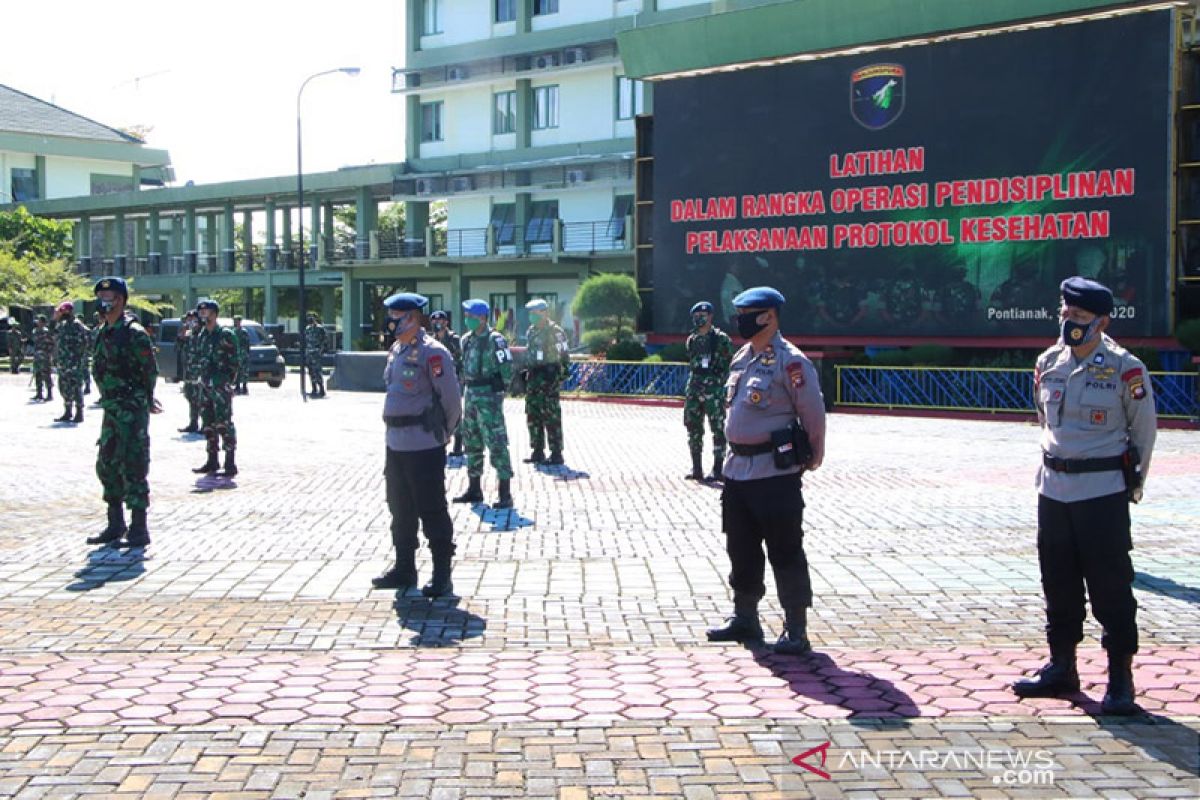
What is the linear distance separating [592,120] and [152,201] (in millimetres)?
22228

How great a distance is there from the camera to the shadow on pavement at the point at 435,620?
663cm

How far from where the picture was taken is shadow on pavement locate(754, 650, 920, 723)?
5.36 metres

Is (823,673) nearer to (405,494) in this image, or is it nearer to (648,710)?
(648,710)

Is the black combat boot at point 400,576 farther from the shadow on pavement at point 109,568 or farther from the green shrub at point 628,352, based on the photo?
the green shrub at point 628,352

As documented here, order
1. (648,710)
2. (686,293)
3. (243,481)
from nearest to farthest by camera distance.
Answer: (648,710), (243,481), (686,293)

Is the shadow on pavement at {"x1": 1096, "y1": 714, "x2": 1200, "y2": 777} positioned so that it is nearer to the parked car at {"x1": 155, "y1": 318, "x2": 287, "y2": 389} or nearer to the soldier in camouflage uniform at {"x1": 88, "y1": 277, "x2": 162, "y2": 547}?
the soldier in camouflage uniform at {"x1": 88, "y1": 277, "x2": 162, "y2": 547}

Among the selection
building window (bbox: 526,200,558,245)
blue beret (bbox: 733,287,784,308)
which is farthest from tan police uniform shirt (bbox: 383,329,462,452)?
building window (bbox: 526,200,558,245)

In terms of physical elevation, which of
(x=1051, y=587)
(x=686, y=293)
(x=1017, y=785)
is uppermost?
(x=686, y=293)

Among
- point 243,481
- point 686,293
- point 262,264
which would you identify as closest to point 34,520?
point 243,481

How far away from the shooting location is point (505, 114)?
48656 millimetres

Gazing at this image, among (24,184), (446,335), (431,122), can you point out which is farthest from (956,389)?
(24,184)

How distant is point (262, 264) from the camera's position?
5759 cm

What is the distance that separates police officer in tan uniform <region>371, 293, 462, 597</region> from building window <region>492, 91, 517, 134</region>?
4144cm

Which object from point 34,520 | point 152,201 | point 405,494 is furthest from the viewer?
point 152,201
